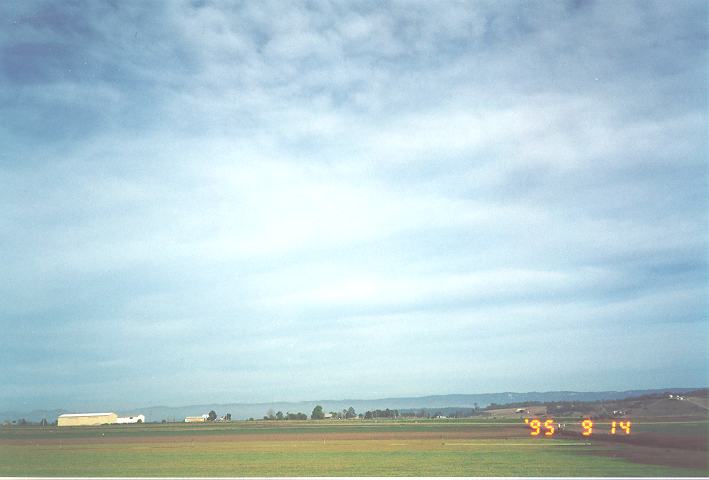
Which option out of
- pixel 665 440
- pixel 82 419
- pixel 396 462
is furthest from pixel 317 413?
pixel 396 462

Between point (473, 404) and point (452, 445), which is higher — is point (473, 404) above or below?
above

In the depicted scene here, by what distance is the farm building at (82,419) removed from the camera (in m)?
55.2

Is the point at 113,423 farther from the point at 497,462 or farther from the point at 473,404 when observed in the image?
the point at 497,462

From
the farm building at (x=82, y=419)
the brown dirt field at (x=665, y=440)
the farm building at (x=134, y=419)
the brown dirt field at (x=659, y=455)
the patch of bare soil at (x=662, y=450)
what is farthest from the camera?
the farm building at (x=134, y=419)

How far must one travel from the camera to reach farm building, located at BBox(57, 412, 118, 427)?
55156 mm

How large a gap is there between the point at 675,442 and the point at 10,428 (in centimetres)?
4685

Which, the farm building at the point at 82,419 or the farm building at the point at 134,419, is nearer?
the farm building at the point at 82,419

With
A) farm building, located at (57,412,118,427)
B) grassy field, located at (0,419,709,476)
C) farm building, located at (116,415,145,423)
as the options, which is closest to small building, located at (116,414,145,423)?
farm building, located at (116,415,145,423)

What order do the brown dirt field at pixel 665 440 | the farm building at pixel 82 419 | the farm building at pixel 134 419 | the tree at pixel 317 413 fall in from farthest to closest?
1. the farm building at pixel 134 419
2. the tree at pixel 317 413
3. the farm building at pixel 82 419
4. the brown dirt field at pixel 665 440

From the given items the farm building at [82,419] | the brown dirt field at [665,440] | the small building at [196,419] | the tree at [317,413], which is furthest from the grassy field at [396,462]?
the small building at [196,419]

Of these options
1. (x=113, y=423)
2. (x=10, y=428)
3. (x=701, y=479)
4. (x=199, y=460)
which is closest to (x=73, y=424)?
(x=113, y=423)

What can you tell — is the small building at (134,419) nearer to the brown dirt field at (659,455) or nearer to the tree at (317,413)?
the tree at (317,413)

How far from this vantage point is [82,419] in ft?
187

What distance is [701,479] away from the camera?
28.8ft
